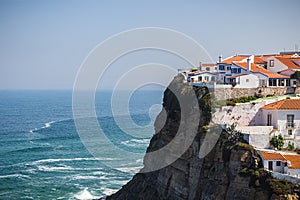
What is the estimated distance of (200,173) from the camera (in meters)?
37.5

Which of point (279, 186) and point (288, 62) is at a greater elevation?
point (288, 62)

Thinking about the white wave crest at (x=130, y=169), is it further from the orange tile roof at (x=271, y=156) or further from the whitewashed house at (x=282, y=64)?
the orange tile roof at (x=271, y=156)

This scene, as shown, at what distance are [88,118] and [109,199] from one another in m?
78.2

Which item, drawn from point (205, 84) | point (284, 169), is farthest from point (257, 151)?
point (205, 84)

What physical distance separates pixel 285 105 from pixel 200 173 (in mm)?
9117

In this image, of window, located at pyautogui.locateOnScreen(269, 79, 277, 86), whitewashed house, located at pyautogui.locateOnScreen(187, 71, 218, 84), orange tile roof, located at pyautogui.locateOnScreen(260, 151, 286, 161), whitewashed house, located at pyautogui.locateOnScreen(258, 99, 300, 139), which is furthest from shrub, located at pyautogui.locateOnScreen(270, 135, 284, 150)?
whitewashed house, located at pyautogui.locateOnScreen(187, 71, 218, 84)

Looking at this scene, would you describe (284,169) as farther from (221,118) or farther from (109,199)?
(109,199)

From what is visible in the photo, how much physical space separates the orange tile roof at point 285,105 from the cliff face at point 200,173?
5.30 m

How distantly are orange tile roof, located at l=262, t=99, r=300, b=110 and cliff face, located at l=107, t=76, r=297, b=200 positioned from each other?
530cm

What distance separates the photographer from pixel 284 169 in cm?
3094

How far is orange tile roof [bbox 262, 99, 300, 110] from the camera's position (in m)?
37.0

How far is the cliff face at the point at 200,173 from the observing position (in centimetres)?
3166

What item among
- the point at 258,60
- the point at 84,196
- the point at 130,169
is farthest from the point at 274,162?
the point at 130,169

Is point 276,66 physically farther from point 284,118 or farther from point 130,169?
point 130,169
